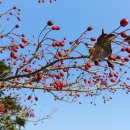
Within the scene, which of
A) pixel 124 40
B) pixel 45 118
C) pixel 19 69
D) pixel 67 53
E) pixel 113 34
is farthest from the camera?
pixel 45 118

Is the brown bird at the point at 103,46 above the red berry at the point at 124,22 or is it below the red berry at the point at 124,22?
below

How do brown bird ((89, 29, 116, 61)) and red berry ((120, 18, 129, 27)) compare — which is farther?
red berry ((120, 18, 129, 27))

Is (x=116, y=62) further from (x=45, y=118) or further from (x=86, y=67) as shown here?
(x=45, y=118)

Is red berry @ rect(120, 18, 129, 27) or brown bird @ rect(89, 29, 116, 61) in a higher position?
red berry @ rect(120, 18, 129, 27)

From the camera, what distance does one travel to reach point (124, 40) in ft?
15.4

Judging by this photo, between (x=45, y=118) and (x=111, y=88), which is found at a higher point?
(x=111, y=88)

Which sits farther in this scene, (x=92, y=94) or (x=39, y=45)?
(x=92, y=94)

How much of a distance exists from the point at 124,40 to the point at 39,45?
6.51 ft

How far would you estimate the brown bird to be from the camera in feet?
14.3

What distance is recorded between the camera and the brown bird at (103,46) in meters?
4.36

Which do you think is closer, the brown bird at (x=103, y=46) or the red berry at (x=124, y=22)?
the brown bird at (x=103, y=46)

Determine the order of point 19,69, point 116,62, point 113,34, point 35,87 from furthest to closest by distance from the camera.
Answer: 1. point 35,87
2. point 19,69
3. point 116,62
4. point 113,34

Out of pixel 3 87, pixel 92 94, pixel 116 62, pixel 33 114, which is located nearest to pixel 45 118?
pixel 33 114

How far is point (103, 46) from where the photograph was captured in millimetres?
4453
